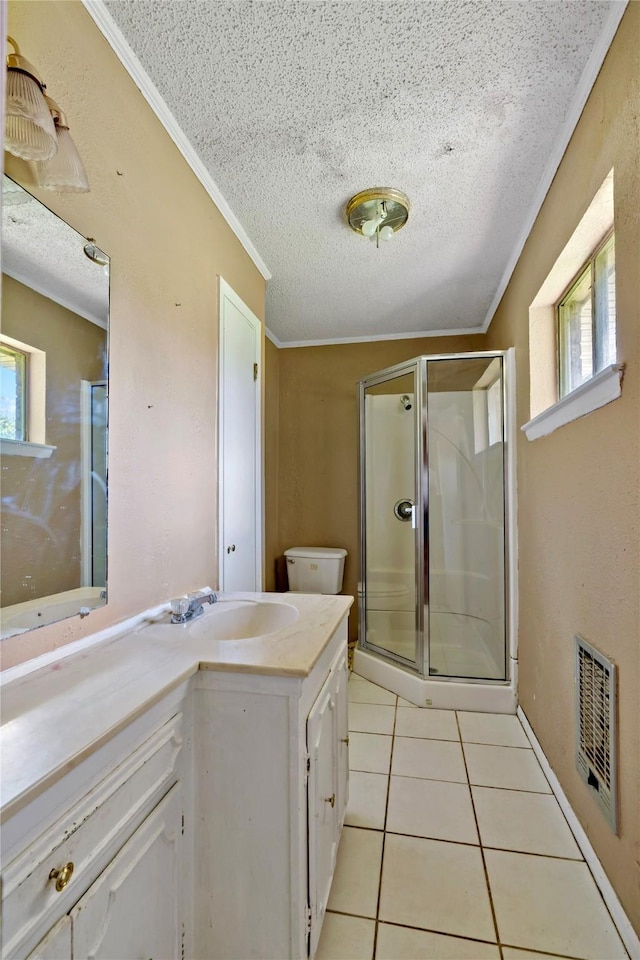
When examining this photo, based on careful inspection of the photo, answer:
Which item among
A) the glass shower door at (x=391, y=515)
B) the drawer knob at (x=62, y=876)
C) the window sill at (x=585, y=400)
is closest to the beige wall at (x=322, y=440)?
the glass shower door at (x=391, y=515)

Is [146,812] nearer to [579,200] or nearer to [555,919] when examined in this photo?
[555,919]

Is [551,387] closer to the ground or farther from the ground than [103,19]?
closer to the ground

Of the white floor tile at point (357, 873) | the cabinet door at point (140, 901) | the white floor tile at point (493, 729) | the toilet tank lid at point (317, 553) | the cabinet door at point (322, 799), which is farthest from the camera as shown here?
the toilet tank lid at point (317, 553)

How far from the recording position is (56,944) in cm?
66

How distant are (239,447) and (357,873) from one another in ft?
5.21

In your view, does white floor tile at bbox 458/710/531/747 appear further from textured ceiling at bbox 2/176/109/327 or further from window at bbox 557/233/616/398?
textured ceiling at bbox 2/176/109/327

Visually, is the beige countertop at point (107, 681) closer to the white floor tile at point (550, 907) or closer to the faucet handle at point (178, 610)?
the faucet handle at point (178, 610)

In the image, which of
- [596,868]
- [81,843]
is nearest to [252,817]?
[81,843]

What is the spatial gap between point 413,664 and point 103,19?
288cm

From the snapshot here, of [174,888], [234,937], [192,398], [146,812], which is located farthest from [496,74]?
[234,937]

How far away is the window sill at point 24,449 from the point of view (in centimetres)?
92

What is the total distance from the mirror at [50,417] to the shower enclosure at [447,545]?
1932 mm

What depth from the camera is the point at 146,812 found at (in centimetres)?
87

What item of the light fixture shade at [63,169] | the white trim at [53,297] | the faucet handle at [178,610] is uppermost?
the light fixture shade at [63,169]
